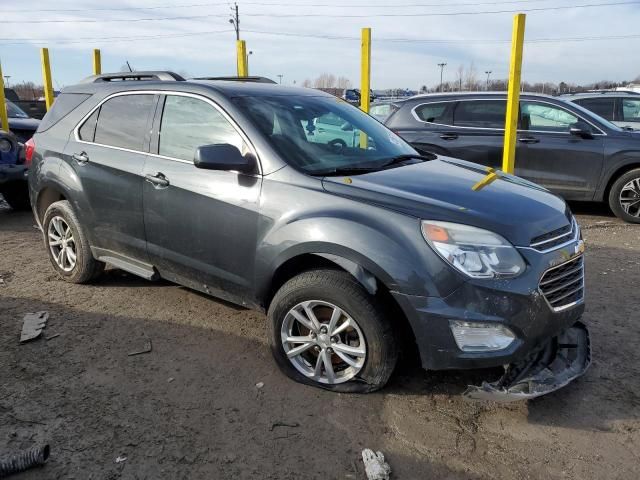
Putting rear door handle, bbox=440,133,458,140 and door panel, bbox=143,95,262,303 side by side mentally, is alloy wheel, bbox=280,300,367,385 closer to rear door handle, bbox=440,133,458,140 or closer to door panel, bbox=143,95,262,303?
door panel, bbox=143,95,262,303

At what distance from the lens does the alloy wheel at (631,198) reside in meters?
7.11

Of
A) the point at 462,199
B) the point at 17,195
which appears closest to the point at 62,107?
the point at 462,199

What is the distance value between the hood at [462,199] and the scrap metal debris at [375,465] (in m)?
1.20

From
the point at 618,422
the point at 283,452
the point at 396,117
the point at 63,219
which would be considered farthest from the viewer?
the point at 396,117

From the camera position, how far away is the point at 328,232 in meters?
2.95

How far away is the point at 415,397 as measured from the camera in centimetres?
312

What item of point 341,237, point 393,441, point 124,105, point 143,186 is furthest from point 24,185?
point 393,441

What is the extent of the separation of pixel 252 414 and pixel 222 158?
1496 millimetres

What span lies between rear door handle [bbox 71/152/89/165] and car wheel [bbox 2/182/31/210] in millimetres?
3980

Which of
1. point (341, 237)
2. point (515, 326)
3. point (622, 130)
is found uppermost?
point (622, 130)

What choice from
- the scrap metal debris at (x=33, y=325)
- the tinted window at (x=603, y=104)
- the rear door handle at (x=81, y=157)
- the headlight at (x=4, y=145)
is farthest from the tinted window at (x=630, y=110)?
the headlight at (x=4, y=145)

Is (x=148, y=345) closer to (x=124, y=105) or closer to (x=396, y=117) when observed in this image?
(x=124, y=105)

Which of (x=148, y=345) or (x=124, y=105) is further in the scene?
(x=124, y=105)

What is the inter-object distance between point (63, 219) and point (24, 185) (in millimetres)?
3801
